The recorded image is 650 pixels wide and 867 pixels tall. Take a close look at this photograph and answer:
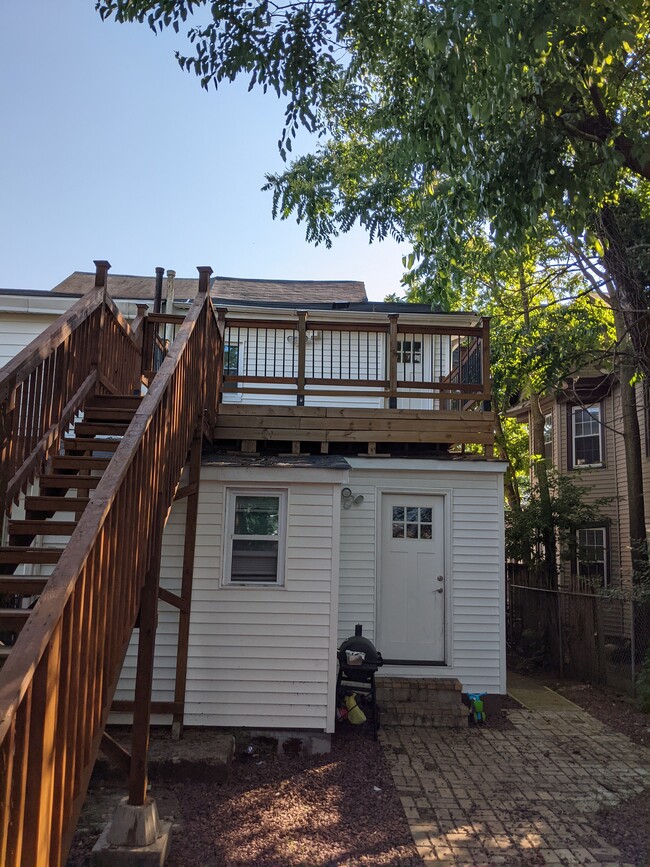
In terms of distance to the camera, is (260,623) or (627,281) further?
(627,281)

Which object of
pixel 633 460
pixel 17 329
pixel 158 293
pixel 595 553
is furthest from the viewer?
pixel 595 553

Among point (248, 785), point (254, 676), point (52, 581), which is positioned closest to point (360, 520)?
point (254, 676)

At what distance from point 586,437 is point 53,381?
47.8ft

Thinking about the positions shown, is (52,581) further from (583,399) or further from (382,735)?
(583,399)

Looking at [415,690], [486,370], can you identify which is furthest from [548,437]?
[415,690]

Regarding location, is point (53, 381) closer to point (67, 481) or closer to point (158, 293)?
point (67, 481)

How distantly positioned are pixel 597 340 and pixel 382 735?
332 inches

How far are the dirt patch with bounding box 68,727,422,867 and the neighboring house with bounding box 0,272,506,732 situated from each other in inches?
23.3

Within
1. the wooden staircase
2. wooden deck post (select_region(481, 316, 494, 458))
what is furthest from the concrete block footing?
wooden deck post (select_region(481, 316, 494, 458))

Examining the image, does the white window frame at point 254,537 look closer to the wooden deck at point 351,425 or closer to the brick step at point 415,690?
the wooden deck at point 351,425

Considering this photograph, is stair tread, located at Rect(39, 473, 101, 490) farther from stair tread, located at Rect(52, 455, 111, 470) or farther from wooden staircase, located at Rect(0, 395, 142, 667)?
stair tread, located at Rect(52, 455, 111, 470)

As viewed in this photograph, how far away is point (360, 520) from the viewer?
334 inches

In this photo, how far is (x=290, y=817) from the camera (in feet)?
16.7

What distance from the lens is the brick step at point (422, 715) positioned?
24.9 feet
